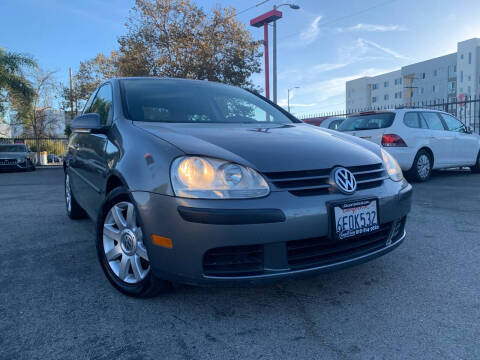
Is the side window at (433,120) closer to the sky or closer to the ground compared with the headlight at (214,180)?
closer to the sky

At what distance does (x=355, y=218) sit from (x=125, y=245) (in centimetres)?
129

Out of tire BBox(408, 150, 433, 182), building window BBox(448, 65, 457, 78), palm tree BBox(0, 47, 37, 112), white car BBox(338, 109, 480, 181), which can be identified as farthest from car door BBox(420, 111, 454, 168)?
building window BBox(448, 65, 457, 78)

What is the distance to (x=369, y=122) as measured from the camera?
7137mm

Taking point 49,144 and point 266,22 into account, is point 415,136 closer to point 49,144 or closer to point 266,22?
point 266,22

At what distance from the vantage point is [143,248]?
203 cm

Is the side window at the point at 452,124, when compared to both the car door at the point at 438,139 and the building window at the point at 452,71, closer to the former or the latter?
the car door at the point at 438,139

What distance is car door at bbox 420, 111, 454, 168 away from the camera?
7148mm

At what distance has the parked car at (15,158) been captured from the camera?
46.0 feet

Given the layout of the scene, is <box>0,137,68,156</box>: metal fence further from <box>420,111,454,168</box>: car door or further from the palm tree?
<box>420,111,454,168</box>: car door

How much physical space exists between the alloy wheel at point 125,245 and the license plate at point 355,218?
1.01 metres

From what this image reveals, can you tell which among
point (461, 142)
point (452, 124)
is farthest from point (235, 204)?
point (461, 142)

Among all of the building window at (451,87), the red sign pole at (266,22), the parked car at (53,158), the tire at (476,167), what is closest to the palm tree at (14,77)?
the parked car at (53,158)

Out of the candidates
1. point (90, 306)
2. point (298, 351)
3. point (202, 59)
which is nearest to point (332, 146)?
point (298, 351)

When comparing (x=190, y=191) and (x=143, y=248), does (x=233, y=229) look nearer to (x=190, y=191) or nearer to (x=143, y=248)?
(x=190, y=191)
